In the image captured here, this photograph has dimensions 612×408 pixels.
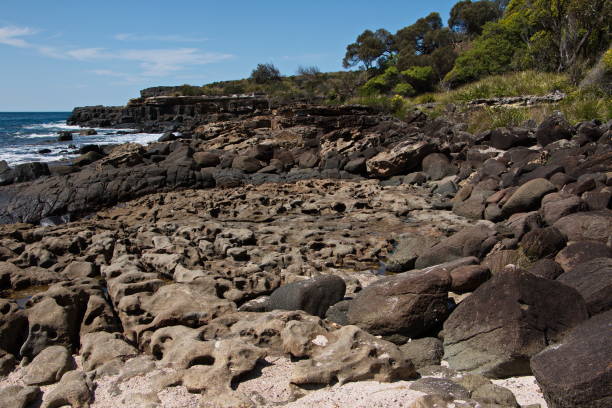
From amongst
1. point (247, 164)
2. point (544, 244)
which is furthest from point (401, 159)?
point (544, 244)

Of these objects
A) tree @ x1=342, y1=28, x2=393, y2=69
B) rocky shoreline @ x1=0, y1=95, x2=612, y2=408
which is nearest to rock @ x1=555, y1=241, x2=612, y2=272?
rocky shoreline @ x1=0, y1=95, x2=612, y2=408

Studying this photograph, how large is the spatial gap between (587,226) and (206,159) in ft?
54.4

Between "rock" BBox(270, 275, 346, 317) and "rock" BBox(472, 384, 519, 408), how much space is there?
258cm

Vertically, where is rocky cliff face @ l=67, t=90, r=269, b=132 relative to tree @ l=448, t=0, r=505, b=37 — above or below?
below

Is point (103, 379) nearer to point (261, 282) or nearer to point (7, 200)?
point (261, 282)

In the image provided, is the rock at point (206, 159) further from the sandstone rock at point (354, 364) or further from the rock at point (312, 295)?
the sandstone rock at point (354, 364)

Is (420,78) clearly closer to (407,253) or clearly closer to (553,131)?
(553,131)

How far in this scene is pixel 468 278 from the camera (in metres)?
6.12

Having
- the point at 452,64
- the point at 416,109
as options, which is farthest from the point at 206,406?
the point at 452,64

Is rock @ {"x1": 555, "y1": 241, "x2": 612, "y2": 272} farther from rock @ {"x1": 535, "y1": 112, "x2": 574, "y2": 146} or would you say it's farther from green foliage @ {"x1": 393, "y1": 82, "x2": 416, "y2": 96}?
green foliage @ {"x1": 393, "y1": 82, "x2": 416, "y2": 96}

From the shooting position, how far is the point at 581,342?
3742 millimetres

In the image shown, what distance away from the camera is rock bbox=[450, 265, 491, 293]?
613 cm

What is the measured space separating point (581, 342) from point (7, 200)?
1641cm

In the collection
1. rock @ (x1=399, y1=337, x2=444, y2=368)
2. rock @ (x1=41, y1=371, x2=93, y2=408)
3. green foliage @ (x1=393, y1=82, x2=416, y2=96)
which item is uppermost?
green foliage @ (x1=393, y1=82, x2=416, y2=96)
